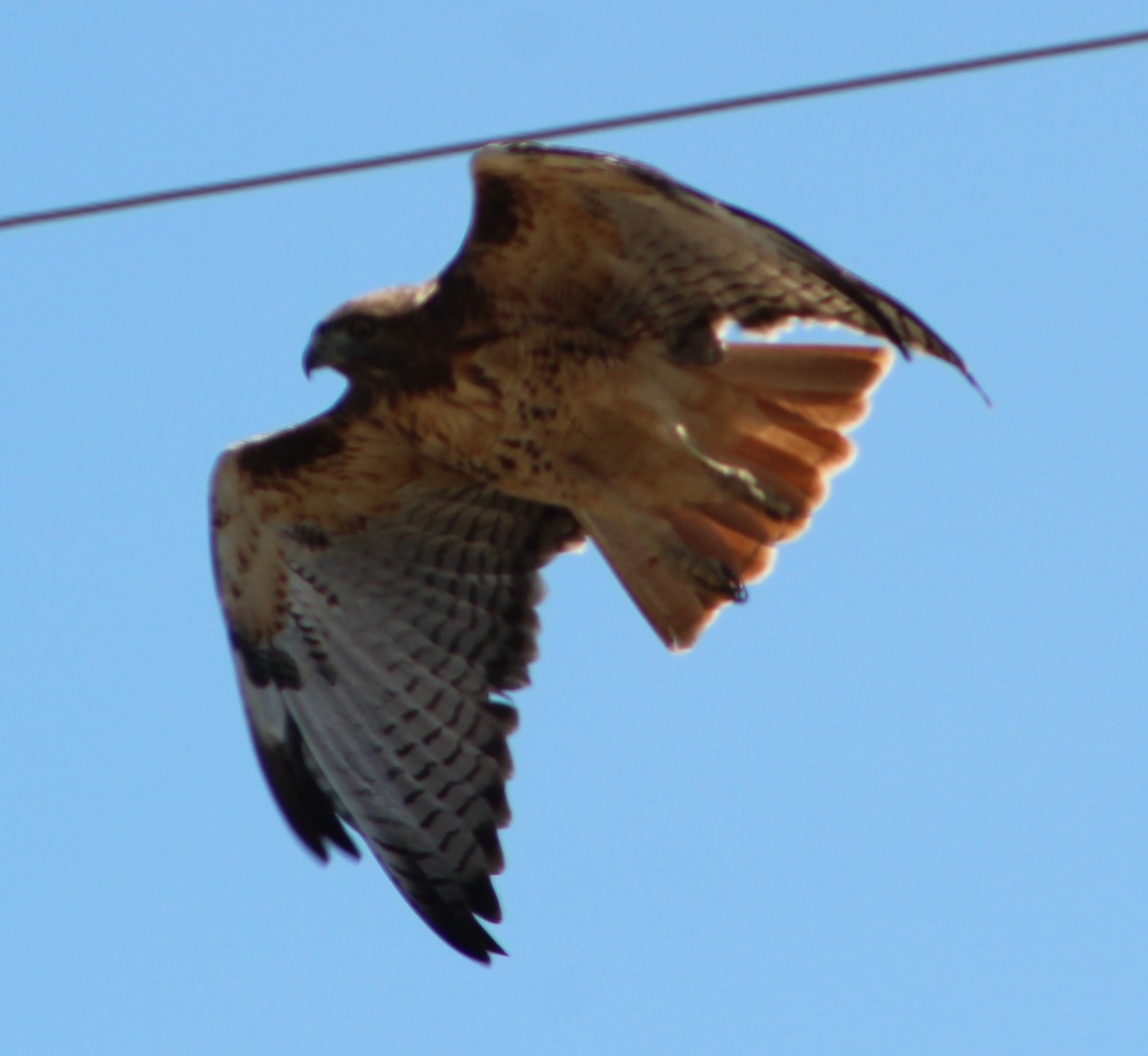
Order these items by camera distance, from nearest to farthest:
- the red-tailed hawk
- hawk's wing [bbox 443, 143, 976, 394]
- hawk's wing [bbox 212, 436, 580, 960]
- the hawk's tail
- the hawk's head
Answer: hawk's wing [bbox 443, 143, 976, 394], the red-tailed hawk, the hawk's head, the hawk's tail, hawk's wing [bbox 212, 436, 580, 960]

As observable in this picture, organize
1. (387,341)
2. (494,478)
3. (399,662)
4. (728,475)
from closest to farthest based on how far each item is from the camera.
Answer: (387,341)
(728,475)
(494,478)
(399,662)

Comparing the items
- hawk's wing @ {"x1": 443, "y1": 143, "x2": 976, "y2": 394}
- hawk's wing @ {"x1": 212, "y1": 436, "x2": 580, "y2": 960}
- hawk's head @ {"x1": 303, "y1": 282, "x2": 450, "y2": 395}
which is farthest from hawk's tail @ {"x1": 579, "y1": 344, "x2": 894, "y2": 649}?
hawk's head @ {"x1": 303, "y1": 282, "x2": 450, "y2": 395}

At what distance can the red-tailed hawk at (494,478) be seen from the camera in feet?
21.9

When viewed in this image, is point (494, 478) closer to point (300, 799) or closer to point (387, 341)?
point (387, 341)

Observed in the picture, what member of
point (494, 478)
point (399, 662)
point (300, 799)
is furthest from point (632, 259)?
point (300, 799)

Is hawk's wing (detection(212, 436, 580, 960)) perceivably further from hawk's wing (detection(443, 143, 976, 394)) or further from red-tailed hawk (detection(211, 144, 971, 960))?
hawk's wing (detection(443, 143, 976, 394))

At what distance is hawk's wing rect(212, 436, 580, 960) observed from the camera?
24.5 ft

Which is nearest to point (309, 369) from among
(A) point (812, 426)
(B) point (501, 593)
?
(B) point (501, 593)

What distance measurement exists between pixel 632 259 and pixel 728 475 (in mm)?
845

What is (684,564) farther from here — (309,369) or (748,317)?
(309,369)

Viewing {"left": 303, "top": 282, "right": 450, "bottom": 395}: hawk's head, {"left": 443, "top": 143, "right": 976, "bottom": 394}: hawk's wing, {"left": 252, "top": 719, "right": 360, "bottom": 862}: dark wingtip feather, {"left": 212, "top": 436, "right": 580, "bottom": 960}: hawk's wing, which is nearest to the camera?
{"left": 443, "top": 143, "right": 976, "bottom": 394}: hawk's wing

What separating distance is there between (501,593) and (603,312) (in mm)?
1367

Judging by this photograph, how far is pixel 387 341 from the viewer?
6.88 metres

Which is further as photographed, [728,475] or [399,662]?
[399,662]
